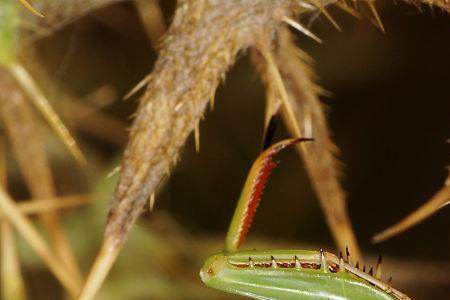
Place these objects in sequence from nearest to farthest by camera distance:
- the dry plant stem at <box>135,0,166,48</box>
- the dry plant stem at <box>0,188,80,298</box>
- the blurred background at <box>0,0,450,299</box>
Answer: the dry plant stem at <box>0,188,80,298</box> < the dry plant stem at <box>135,0,166,48</box> < the blurred background at <box>0,0,450,299</box>

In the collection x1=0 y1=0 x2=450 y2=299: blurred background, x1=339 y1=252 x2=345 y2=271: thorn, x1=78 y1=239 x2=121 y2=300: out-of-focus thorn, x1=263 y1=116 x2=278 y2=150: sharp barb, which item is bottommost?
x1=0 y1=0 x2=450 y2=299: blurred background

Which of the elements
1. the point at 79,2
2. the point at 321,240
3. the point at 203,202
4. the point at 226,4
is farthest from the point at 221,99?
the point at 226,4

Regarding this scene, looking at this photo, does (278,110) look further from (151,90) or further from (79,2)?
(79,2)

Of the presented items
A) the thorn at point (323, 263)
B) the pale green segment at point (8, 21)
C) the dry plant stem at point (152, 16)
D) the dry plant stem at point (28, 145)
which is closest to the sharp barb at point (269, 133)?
the thorn at point (323, 263)

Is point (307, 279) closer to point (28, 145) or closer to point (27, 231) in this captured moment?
point (27, 231)

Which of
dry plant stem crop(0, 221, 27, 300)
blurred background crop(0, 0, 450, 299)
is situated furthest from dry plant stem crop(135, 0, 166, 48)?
dry plant stem crop(0, 221, 27, 300)

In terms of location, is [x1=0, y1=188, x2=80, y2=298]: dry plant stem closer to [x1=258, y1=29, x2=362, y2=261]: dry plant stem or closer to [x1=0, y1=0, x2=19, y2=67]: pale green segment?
[x1=0, y1=0, x2=19, y2=67]: pale green segment

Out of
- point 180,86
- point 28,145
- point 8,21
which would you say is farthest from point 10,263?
point 180,86
